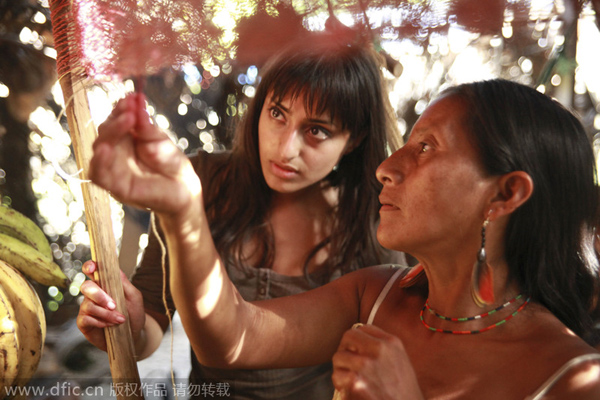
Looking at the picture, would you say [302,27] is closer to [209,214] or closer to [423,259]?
Result: [423,259]

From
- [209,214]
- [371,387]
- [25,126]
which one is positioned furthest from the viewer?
[25,126]

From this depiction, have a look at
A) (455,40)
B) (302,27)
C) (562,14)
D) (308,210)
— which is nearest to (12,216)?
(308,210)

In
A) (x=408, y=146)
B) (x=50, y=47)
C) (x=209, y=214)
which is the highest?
(x=50, y=47)

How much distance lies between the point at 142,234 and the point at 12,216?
565 mm

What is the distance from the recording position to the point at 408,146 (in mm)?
938

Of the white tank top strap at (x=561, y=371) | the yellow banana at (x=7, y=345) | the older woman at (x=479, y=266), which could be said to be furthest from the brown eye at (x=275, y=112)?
the white tank top strap at (x=561, y=371)

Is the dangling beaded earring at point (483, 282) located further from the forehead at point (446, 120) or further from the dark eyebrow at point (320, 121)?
the dark eyebrow at point (320, 121)

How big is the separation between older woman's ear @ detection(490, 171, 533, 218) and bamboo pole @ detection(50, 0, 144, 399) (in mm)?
655

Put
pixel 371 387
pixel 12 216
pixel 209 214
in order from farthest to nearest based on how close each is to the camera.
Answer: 1. pixel 209 214
2. pixel 12 216
3. pixel 371 387

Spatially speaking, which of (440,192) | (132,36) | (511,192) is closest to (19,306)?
(132,36)

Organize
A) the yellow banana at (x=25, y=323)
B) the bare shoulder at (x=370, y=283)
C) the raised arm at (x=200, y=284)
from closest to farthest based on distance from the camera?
the raised arm at (x=200, y=284), the yellow banana at (x=25, y=323), the bare shoulder at (x=370, y=283)

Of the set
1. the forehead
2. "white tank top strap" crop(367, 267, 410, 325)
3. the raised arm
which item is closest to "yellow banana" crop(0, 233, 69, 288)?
the raised arm

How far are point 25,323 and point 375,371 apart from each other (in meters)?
0.67

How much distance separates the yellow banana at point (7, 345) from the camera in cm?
92
